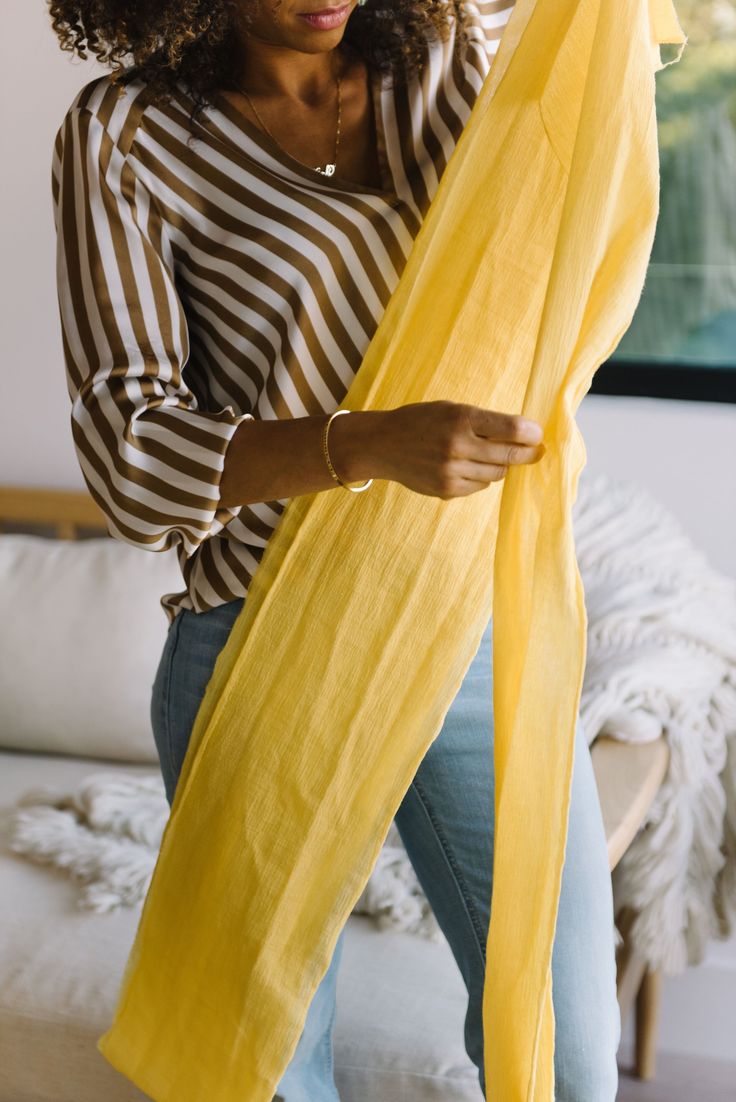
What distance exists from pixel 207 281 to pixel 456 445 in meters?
0.29

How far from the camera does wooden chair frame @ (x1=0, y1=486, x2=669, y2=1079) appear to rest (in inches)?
51.6

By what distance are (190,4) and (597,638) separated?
36.0 inches

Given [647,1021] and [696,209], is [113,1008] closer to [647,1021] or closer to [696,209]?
[647,1021]

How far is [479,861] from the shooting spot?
912mm

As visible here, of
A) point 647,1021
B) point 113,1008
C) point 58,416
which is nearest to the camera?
point 113,1008

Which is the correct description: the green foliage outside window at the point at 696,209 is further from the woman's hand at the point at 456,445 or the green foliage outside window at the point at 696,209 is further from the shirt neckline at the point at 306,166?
the woman's hand at the point at 456,445

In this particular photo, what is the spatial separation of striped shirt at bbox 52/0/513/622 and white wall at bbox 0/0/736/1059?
0.95 metres

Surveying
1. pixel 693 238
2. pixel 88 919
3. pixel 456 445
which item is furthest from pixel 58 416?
pixel 456 445

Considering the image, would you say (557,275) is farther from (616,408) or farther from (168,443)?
(616,408)

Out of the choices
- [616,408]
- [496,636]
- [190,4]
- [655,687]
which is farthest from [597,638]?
[190,4]

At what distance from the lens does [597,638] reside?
5.06ft

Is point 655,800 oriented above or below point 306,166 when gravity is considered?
below

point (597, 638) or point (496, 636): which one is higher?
point (496, 636)

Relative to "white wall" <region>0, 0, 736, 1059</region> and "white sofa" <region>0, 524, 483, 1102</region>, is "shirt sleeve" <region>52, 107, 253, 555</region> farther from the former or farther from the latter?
"white wall" <region>0, 0, 736, 1059</region>
